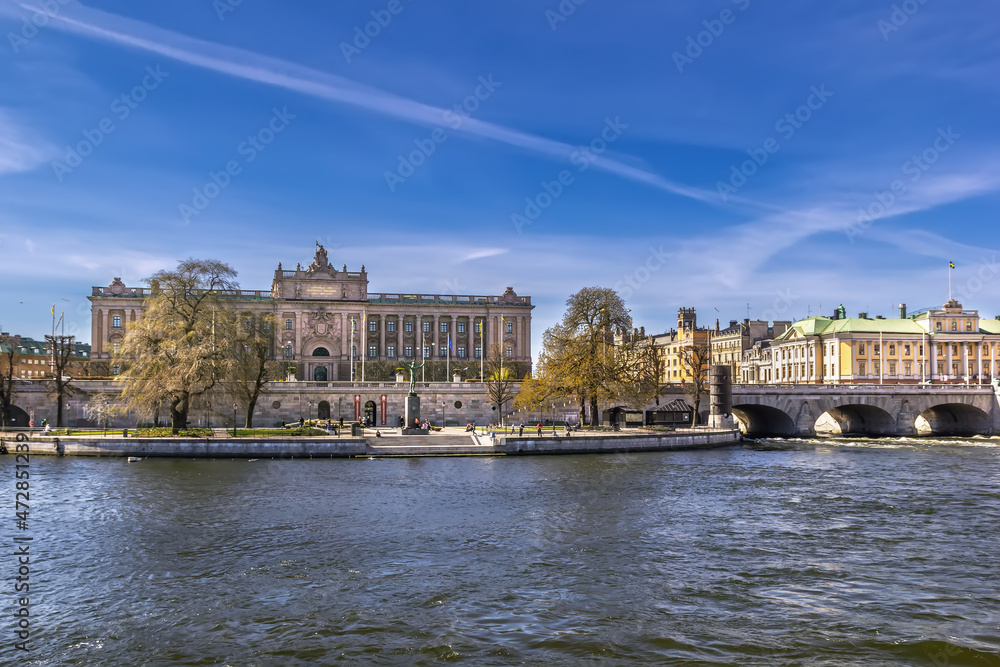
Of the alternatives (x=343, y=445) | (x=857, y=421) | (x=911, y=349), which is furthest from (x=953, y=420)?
(x=343, y=445)

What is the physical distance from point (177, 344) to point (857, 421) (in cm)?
8766

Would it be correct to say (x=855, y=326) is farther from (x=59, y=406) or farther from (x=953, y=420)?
(x=59, y=406)

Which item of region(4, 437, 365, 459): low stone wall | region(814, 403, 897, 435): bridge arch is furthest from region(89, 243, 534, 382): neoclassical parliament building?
region(4, 437, 365, 459): low stone wall

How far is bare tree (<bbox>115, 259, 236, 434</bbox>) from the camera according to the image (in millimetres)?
59438

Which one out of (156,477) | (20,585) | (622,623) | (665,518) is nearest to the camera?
(622,623)

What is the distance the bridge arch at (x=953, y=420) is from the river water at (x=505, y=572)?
62.1 meters

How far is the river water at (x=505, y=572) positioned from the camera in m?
19.4

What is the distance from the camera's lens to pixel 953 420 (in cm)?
10519

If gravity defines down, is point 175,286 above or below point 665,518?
above

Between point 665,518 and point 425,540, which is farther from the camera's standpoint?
point 665,518

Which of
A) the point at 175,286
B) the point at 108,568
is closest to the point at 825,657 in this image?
the point at 108,568

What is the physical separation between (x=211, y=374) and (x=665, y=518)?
39285 mm

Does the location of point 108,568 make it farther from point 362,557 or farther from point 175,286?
point 175,286

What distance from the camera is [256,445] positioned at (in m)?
59.4
